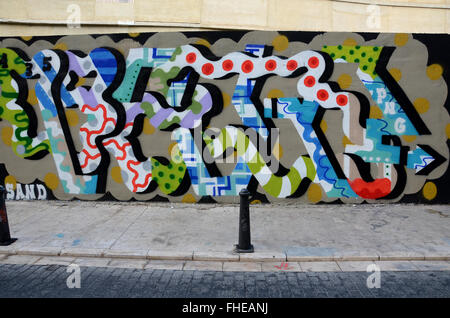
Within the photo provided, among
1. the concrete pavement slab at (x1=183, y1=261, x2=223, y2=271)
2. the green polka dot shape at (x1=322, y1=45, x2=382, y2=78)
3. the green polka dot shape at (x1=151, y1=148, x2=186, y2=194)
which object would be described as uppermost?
the green polka dot shape at (x1=322, y1=45, x2=382, y2=78)

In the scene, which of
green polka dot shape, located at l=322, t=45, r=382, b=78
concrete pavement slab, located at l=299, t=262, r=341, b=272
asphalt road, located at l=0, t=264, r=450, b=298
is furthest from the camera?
green polka dot shape, located at l=322, t=45, r=382, b=78

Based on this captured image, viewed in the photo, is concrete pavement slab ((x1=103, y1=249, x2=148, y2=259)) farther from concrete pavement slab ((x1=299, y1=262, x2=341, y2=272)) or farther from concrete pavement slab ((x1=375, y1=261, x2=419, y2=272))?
concrete pavement slab ((x1=375, y1=261, x2=419, y2=272))

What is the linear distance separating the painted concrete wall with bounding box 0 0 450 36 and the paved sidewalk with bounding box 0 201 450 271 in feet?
22.3

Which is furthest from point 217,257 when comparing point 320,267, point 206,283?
point 320,267

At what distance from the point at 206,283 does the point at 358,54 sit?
18.4 feet

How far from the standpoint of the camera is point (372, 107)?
664cm

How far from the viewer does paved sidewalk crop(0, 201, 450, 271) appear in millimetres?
4465

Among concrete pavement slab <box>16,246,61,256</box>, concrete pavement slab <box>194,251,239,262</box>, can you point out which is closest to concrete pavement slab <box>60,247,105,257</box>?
concrete pavement slab <box>16,246,61,256</box>

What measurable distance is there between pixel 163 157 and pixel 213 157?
44.4 inches

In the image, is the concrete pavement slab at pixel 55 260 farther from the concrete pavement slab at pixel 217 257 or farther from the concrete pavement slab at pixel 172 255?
the concrete pavement slab at pixel 217 257

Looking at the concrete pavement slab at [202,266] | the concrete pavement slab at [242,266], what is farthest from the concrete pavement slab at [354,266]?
the concrete pavement slab at [202,266]

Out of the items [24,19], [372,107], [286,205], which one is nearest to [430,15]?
[372,107]
